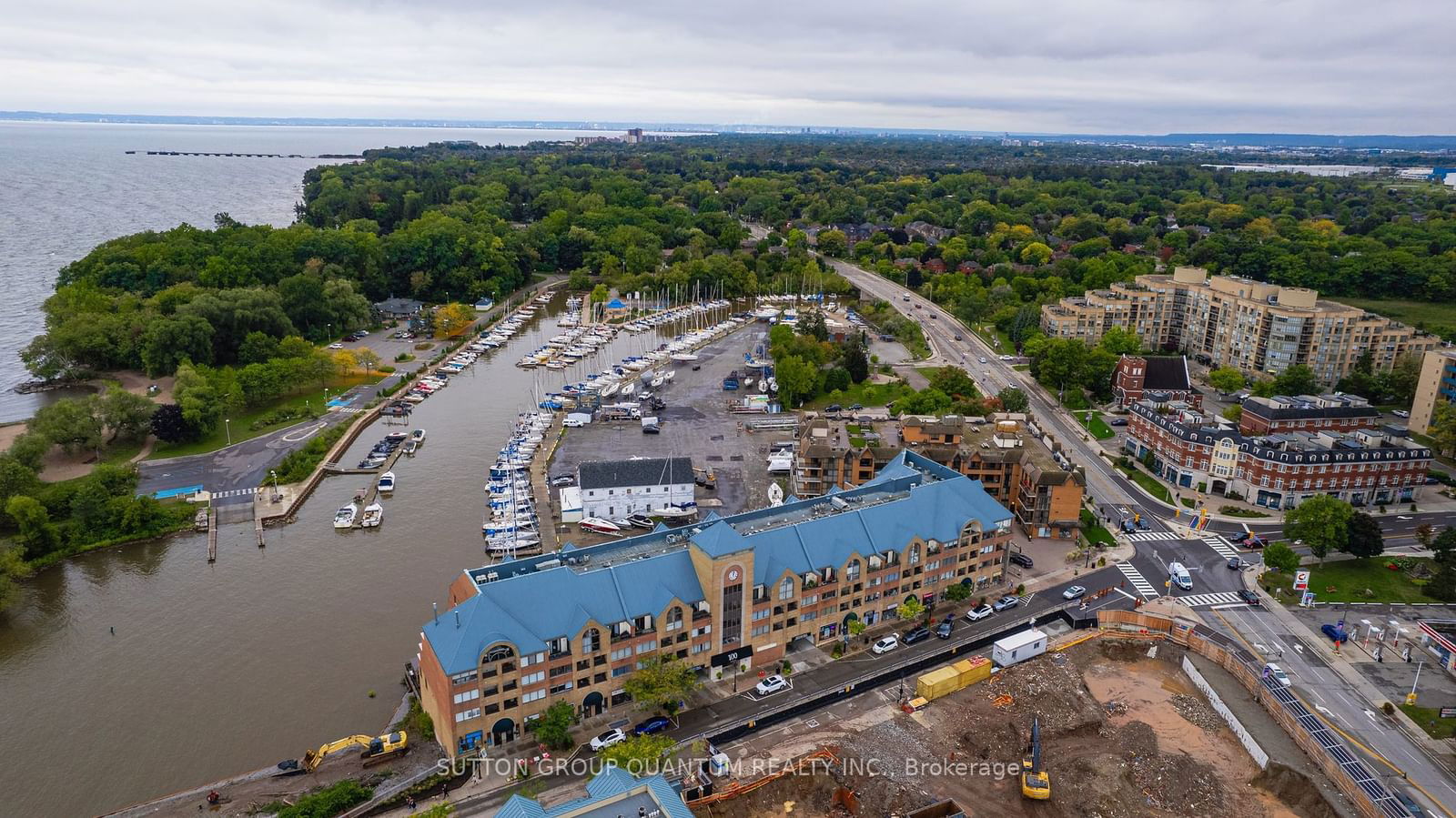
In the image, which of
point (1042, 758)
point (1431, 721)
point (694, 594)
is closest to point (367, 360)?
point (694, 594)

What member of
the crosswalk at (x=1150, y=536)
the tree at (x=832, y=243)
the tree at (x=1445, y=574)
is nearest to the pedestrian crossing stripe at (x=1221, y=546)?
the crosswalk at (x=1150, y=536)

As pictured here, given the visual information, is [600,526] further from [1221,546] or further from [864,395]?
Answer: [1221,546]

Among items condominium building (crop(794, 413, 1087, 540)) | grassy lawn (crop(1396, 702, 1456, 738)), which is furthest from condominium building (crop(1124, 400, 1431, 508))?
grassy lawn (crop(1396, 702, 1456, 738))

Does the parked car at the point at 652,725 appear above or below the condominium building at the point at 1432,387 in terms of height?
below

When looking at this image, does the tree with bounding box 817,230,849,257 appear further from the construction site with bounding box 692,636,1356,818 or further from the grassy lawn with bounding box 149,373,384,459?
the construction site with bounding box 692,636,1356,818

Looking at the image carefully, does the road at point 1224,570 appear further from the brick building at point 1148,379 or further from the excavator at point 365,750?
the excavator at point 365,750

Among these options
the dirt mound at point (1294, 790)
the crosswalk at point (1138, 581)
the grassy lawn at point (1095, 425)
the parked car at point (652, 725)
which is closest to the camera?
the dirt mound at point (1294, 790)

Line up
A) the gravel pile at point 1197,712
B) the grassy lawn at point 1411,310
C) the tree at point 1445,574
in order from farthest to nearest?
the grassy lawn at point 1411,310 → the tree at point 1445,574 → the gravel pile at point 1197,712
